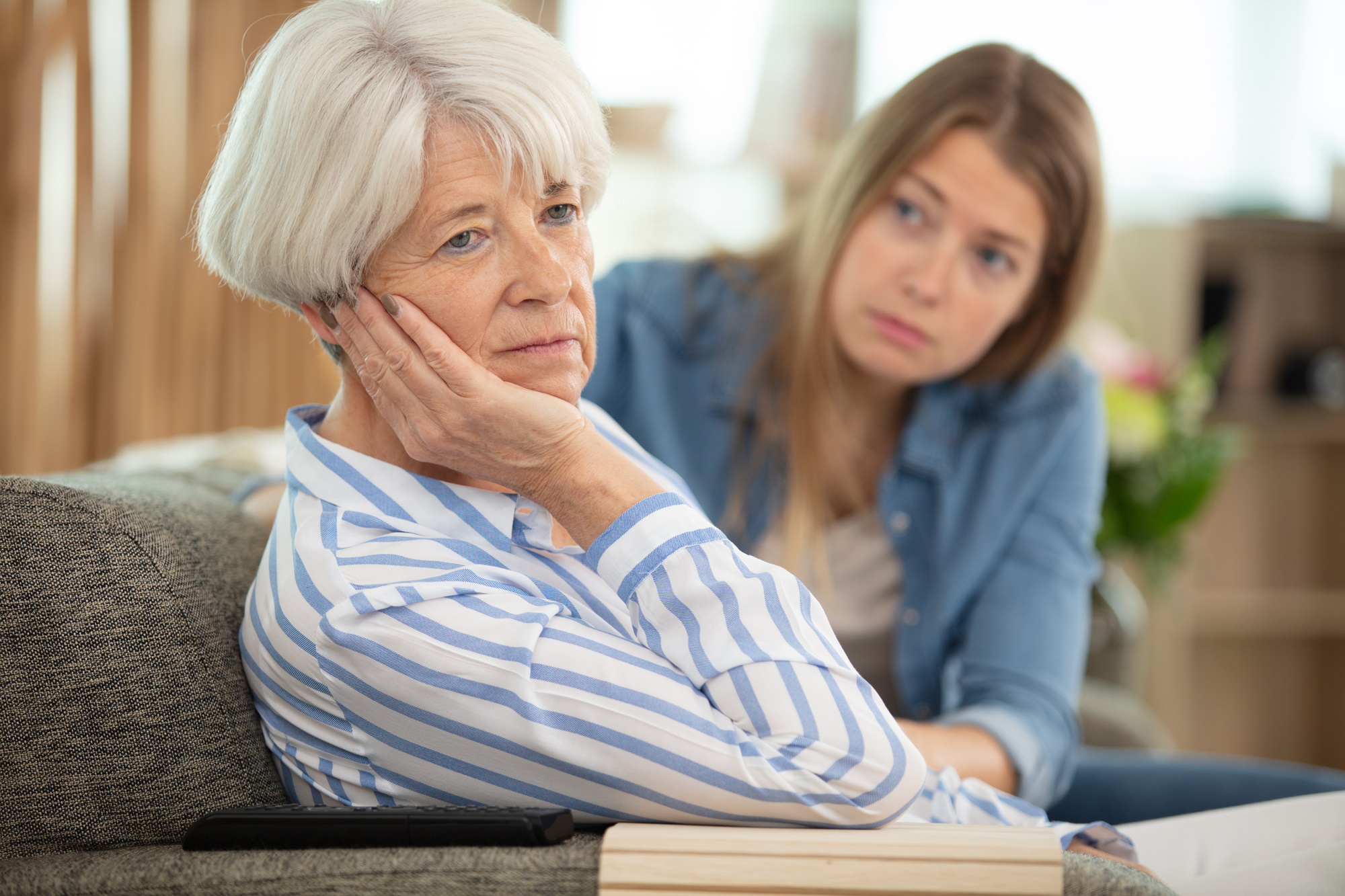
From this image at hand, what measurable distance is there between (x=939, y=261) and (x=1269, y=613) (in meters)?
2.78

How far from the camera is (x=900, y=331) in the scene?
150 centimetres

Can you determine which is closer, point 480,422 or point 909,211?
point 480,422

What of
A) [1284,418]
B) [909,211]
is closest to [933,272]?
[909,211]

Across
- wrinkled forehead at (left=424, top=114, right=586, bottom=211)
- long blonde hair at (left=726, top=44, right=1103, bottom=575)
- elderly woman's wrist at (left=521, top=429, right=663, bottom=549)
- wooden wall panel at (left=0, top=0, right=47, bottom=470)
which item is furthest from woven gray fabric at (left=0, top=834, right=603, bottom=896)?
wooden wall panel at (left=0, top=0, right=47, bottom=470)

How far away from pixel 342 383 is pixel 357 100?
27 centimetres

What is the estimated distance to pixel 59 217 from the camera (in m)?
2.05

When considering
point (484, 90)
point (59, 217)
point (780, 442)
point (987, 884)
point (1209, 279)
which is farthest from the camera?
point (1209, 279)

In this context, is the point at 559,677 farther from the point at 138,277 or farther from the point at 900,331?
the point at 138,277

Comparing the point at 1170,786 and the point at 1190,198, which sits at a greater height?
the point at 1190,198

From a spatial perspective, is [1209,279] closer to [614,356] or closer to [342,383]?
[614,356]

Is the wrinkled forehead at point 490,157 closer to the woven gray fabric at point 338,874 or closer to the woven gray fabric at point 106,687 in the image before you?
the woven gray fabric at point 106,687

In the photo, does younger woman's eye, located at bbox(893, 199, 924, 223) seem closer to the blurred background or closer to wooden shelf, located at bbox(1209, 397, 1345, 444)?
the blurred background

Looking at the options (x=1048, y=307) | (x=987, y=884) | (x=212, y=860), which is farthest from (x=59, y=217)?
(x=987, y=884)

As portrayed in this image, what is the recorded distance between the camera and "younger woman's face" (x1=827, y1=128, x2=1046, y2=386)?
4.81 ft
